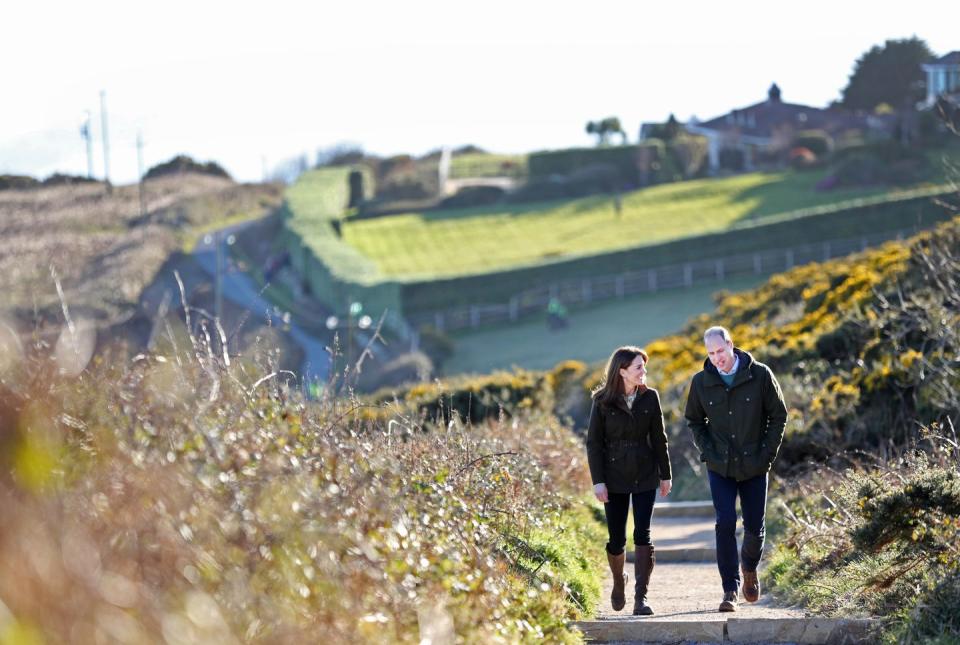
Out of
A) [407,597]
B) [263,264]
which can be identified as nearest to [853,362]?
[407,597]

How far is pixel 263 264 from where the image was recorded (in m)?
62.3

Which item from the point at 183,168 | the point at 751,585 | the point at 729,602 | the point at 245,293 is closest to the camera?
the point at 729,602

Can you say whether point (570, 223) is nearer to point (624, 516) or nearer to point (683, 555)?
point (683, 555)

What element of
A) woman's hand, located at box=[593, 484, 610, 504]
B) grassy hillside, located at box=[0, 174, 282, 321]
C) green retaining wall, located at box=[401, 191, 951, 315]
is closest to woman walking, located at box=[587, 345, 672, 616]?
A: woman's hand, located at box=[593, 484, 610, 504]

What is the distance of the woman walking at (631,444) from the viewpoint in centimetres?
919

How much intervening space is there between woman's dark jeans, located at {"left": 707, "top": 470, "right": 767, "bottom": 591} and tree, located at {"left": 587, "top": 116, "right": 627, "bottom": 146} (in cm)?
7843

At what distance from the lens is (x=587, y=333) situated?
1746 inches

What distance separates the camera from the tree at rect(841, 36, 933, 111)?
65750 mm

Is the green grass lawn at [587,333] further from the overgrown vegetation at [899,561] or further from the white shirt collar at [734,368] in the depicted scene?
the overgrown vegetation at [899,561]

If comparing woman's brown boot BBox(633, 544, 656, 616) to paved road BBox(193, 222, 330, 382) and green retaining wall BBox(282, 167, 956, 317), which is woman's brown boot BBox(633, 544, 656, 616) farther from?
green retaining wall BBox(282, 167, 956, 317)

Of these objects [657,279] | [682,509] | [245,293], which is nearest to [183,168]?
[245,293]

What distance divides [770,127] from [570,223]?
36.2 feet

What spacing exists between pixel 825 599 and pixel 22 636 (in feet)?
18.2

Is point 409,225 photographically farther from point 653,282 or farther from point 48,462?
point 48,462
